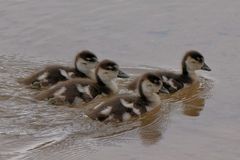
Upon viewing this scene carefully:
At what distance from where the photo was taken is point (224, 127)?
5.06 m

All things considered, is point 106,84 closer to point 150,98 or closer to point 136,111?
point 150,98

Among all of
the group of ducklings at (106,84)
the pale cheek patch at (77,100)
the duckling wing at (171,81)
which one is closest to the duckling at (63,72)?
the group of ducklings at (106,84)

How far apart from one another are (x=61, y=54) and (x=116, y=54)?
0.50 m

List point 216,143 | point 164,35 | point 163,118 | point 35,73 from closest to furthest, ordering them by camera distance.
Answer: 1. point 216,143
2. point 163,118
3. point 35,73
4. point 164,35

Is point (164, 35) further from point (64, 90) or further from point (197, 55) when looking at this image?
point (64, 90)

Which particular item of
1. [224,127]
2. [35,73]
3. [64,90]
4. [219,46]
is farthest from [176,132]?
[219,46]

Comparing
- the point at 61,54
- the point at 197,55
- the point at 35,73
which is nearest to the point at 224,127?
the point at 197,55

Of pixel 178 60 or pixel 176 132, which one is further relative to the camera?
pixel 178 60

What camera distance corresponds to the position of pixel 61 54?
6.77 m

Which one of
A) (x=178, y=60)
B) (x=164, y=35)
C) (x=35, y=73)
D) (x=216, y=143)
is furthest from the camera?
(x=164, y=35)

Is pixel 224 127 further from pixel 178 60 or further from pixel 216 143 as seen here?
pixel 178 60

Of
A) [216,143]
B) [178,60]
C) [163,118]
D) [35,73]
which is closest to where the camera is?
[216,143]

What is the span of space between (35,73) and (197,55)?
4.32 ft

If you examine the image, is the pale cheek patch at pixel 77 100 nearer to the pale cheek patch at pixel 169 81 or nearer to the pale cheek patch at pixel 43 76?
the pale cheek patch at pixel 43 76
